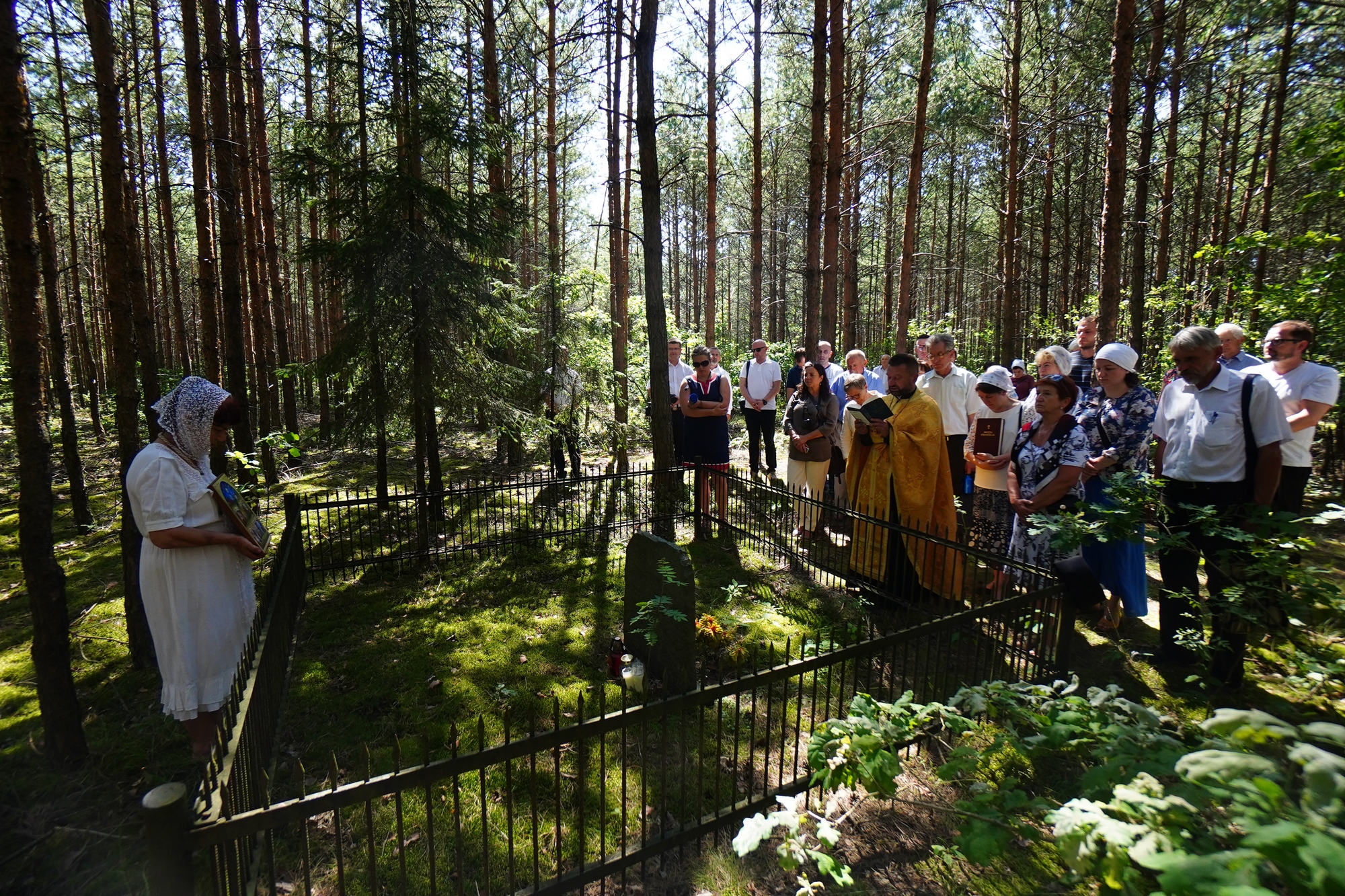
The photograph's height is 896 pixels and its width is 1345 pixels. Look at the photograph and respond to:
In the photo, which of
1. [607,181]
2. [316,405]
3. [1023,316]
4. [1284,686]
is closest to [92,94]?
[316,405]

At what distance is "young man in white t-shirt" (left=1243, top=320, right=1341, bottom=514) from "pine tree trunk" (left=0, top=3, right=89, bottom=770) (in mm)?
8548

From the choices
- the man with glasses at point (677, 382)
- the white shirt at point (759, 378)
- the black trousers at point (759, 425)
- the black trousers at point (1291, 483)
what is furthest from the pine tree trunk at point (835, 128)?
the black trousers at point (1291, 483)

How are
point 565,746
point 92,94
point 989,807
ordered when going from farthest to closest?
point 92,94 < point 565,746 < point 989,807

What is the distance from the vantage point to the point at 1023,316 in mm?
27812

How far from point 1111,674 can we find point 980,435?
98.6 inches

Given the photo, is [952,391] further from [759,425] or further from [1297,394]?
[759,425]

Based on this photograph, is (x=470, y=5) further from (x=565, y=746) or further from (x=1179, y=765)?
(x=1179, y=765)

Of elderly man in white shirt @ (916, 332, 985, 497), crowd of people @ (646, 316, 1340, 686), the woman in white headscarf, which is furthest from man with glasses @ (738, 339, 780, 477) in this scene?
the woman in white headscarf

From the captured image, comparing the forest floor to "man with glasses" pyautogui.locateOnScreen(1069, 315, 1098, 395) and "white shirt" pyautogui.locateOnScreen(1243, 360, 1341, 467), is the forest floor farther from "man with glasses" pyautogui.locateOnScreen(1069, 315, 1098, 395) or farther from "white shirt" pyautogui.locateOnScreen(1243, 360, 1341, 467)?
"man with glasses" pyautogui.locateOnScreen(1069, 315, 1098, 395)

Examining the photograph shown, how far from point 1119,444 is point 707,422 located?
462cm

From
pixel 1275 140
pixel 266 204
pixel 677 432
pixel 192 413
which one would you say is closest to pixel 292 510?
pixel 192 413

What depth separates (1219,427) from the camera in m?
3.93

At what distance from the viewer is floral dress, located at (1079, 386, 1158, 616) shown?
474 centimetres

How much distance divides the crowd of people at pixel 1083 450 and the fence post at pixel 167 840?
3.89 metres
